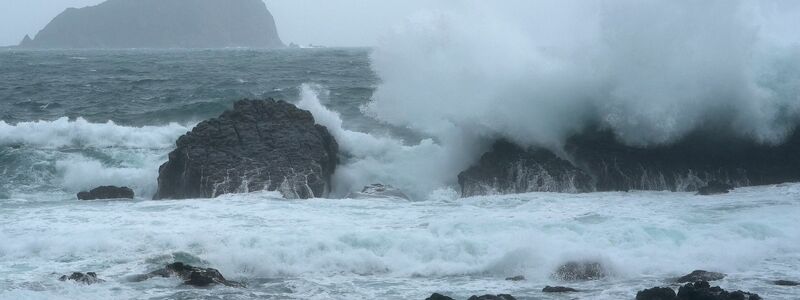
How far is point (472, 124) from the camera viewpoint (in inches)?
728

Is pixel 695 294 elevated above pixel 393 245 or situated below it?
below

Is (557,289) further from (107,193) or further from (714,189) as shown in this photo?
(107,193)

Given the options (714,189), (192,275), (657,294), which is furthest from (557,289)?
(714,189)

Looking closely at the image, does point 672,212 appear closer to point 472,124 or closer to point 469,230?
point 469,230

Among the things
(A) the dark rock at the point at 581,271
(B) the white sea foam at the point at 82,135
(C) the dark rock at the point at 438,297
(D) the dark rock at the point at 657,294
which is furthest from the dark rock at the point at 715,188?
(B) the white sea foam at the point at 82,135

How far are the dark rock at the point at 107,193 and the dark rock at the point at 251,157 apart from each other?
0.52 metres

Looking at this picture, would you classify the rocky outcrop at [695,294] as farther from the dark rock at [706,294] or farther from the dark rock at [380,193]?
the dark rock at [380,193]

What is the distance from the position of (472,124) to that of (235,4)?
163 m

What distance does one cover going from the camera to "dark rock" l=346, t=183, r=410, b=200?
16.2m

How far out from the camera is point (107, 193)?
1614 centimetres

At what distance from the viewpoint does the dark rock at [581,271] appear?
10.8m

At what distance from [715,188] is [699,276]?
5.68 meters

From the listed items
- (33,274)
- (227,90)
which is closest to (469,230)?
(33,274)

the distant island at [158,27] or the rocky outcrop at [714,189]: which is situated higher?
the distant island at [158,27]
